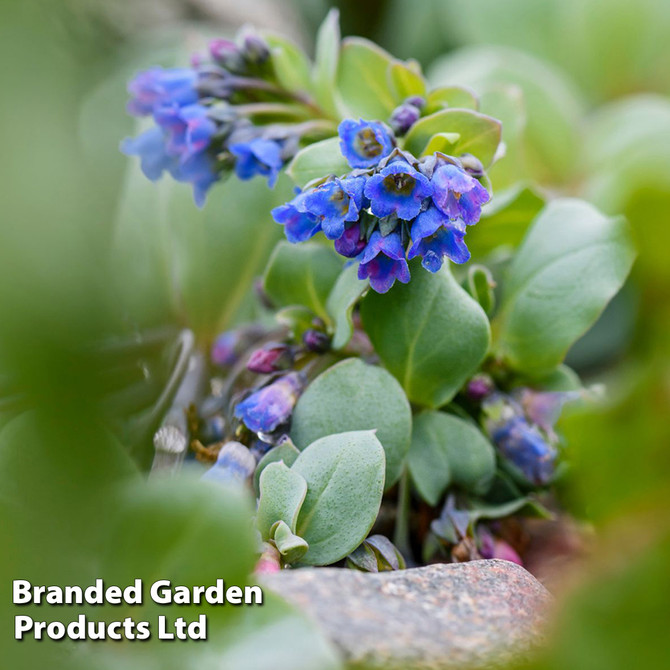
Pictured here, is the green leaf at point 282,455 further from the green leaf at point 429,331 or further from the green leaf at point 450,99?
the green leaf at point 450,99

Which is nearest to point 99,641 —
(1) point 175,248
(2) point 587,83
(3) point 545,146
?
(1) point 175,248

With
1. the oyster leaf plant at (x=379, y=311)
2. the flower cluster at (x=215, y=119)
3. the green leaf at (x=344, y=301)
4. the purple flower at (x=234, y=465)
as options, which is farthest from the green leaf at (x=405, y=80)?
the purple flower at (x=234, y=465)

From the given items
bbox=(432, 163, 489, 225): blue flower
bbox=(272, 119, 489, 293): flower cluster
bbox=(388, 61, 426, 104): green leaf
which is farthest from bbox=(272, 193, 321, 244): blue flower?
bbox=(388, 61, 426, 104): green leaf

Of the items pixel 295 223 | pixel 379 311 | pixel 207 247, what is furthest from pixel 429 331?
pixel 207 247

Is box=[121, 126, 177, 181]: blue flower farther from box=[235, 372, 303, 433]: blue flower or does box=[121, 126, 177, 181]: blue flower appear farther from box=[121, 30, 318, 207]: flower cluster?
box=[235, 372, 303, 433]: blue flower

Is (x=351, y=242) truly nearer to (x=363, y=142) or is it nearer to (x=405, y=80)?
(x=363, y=142)
